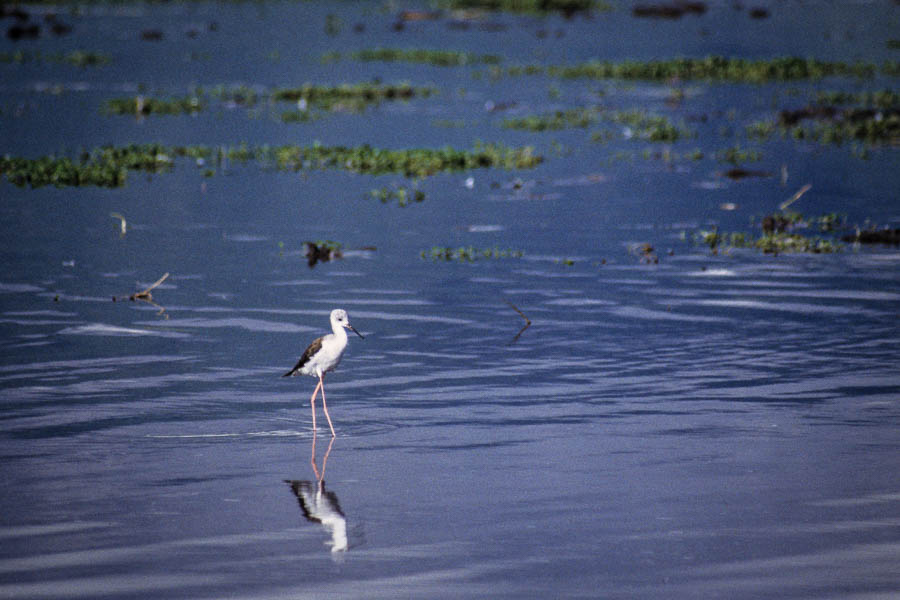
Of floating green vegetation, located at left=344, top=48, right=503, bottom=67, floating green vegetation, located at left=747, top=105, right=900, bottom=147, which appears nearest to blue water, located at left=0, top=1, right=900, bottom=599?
floating green vegetation, located at left=747, top=105, right=900, bottom=147

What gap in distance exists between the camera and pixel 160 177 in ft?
125

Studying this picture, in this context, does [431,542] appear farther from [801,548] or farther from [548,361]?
[548,361]

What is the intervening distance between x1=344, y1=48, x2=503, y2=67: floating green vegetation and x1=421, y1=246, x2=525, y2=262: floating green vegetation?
46663mm

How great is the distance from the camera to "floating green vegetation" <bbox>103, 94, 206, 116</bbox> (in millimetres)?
52094

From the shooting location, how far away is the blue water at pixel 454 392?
37.8 ft

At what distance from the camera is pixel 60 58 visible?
249 feet

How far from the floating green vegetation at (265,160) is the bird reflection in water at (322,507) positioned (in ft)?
81.0

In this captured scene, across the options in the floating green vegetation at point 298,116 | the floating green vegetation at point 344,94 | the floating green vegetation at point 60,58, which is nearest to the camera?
the floating green vegetation at point 298,116

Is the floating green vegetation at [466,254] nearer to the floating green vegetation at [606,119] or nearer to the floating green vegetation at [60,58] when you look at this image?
the floating green vegetation at [606,119]

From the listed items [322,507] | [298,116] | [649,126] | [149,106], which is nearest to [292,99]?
[298,116]

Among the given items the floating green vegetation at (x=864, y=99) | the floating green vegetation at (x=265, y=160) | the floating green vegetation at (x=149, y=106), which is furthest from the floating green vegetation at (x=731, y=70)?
the floating green vegetation at (x=265, y=160)

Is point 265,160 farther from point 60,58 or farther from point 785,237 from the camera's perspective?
point 60,58

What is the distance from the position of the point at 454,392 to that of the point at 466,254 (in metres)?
11.1

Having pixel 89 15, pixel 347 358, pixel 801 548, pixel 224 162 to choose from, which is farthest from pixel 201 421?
pixel 89 15
